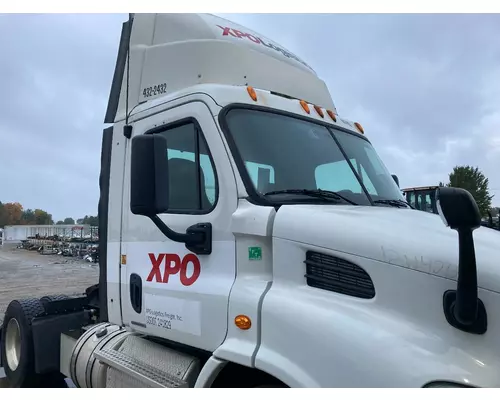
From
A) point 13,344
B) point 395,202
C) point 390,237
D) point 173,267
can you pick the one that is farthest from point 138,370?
point 13,344

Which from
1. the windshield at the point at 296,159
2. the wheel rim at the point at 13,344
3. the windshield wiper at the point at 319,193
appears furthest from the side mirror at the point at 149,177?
the wheel rim at the point at 13,344

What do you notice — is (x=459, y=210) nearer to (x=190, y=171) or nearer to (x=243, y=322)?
(x=243, y=322)

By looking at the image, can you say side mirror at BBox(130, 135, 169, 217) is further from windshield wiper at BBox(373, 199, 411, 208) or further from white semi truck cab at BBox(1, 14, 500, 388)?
windshield wiper at BBox(373, 199, 411, 208)

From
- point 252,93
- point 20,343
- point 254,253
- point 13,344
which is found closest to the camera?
point 254,253

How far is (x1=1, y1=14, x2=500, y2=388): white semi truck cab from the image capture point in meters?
1.87

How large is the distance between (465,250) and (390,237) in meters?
0.42

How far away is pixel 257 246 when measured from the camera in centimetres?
247

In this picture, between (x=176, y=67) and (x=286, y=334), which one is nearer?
(x=286, y=334)

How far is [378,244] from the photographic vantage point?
209 cm

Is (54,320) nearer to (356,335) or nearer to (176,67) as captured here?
(176,67)

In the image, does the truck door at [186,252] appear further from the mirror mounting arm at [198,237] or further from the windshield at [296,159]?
the windshield at [296,159]

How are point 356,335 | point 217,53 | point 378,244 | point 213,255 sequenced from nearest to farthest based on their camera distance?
point 356,335 < point 378,244 < point 213,255 < point 217,53

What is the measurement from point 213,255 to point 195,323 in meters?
0.45
